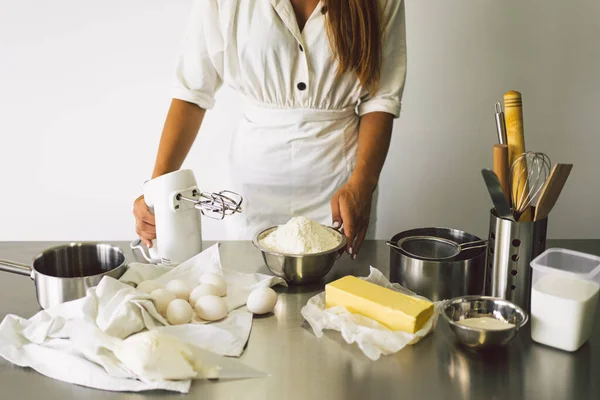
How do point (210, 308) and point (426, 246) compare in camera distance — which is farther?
point (426, 246)

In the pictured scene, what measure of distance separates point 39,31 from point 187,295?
Result: 161 cm

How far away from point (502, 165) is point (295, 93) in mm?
720

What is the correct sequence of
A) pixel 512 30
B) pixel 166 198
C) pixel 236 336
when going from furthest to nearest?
pixel 512 30
pixel 166 198
pixel 236 336

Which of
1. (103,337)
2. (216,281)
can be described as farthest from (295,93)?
(103,337)

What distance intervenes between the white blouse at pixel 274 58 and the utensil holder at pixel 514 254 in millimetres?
623

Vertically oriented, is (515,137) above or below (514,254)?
above

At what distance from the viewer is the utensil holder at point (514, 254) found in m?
1.10

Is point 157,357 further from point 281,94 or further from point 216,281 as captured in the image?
point 281,94

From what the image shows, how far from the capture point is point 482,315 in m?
1.08

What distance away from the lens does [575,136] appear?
230cm

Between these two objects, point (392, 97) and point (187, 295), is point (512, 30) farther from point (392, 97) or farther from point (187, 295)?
point (187, 295)

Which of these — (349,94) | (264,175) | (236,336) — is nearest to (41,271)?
(236,336)

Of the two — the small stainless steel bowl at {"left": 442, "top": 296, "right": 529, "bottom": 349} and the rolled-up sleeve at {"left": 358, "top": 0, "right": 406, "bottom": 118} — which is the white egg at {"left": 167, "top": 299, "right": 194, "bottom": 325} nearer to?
the small stainless steel bowl at {"left": 442, "top": 296, "right": 529, "bottom": 349}

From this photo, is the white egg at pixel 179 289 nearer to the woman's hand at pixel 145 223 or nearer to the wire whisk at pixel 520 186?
the woman's hand at pixel 145 223
